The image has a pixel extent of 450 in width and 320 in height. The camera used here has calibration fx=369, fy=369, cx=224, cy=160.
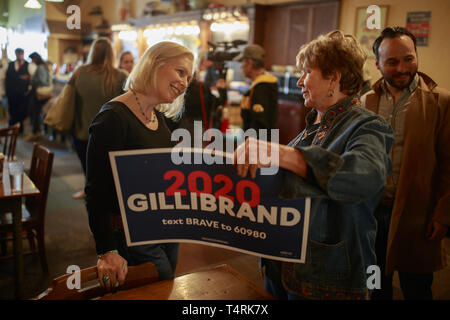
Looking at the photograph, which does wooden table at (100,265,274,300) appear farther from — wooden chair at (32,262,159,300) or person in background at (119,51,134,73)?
person in background at (119,51,134,73)

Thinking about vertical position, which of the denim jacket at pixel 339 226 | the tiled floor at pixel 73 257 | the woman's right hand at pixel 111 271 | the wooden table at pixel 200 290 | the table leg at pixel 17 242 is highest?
the denim jacket at pixel 339 226

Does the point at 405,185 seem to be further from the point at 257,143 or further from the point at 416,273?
the point at 257,143

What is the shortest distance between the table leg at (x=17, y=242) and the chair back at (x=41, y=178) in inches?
9.2

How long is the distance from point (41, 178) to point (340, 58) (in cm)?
215

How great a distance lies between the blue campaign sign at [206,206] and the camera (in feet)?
2.73

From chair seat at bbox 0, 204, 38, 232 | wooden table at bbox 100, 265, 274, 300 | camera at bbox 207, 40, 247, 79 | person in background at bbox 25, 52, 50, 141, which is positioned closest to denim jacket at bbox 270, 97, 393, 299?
wooden table at bbox 100, 265, 274, 300

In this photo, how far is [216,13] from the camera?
6.73 meters

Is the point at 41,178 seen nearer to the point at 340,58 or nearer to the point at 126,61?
the point at 126,61

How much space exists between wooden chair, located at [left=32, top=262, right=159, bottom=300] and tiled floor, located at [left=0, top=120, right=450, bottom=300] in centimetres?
154

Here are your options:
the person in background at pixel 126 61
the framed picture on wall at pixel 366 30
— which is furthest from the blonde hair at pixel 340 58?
the person in background at pixel 126 61

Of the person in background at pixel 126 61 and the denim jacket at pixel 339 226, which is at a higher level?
the person in background at pixel 126 61

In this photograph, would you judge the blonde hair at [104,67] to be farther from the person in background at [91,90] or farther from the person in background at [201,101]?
the person in background at [201,101]
